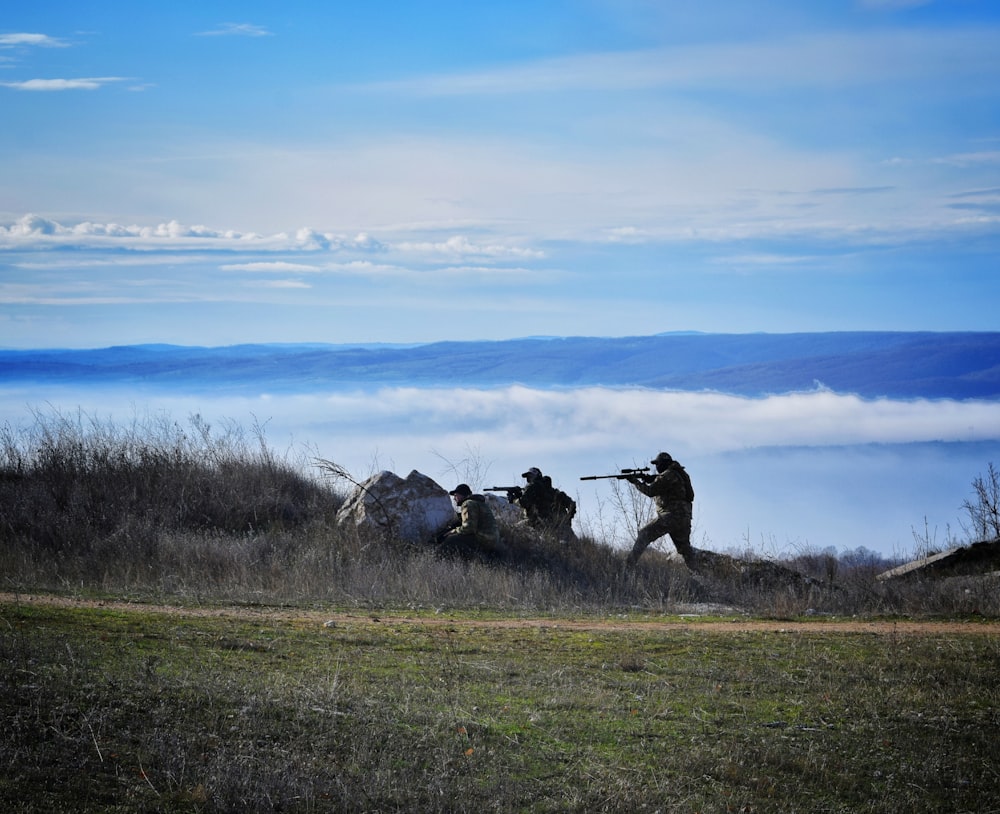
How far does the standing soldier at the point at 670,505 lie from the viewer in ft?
60.5

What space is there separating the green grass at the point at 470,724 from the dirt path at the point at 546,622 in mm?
1333

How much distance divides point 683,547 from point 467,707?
1110 cm

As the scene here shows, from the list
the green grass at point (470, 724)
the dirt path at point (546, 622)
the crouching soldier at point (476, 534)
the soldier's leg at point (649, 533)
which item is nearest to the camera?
the green grass at point (470, 724)

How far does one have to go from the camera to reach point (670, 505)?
18594 mm

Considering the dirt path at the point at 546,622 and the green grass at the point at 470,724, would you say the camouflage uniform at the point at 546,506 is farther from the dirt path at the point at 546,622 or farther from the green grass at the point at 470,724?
the green grass at the point at 470,724

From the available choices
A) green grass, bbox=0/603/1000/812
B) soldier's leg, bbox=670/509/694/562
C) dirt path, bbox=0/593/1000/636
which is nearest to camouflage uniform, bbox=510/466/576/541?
soldier's leg, bbox=670/509/694/562

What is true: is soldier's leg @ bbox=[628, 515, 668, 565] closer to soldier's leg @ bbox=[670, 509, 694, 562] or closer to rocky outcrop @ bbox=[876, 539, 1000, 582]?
soldier's leg @ bbox=[670, 509, 694, 562]

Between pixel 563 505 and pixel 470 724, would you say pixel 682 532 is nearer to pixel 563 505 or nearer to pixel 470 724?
pixel 563 505

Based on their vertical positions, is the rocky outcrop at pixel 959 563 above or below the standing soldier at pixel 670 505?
below

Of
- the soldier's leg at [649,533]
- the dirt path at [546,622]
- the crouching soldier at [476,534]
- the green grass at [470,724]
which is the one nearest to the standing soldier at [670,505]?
the soldier's leg at [649,533]

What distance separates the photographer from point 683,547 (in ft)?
61.5

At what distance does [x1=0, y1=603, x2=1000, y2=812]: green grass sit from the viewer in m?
6.48

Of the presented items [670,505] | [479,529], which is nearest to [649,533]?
[670,505]

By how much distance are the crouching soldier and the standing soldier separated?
2555mm
